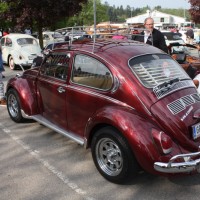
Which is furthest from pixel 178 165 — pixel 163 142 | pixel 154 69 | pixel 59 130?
pixel 59 130

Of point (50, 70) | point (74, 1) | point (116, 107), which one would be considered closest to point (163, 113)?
point (116, 107)

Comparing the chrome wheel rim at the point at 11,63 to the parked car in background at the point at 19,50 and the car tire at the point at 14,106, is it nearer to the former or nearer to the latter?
the parked car in background at the point at 19,50

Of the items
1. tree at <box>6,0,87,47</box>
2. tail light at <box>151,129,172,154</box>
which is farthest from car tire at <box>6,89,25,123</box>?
tree at <box>6,0,87,47</box>

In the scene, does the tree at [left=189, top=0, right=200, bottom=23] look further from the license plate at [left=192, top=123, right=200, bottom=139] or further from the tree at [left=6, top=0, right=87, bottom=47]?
the license plate at [left=192, top=123, right=200, bottom=139]

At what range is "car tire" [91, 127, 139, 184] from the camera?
3.85m

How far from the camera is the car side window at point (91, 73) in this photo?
432 cm

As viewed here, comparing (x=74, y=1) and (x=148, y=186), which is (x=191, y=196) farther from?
(x=74, y=1)

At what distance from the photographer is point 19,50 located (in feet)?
47.8

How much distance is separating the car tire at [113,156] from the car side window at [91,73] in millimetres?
644

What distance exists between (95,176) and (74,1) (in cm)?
1318

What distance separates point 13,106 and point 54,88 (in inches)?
70.5

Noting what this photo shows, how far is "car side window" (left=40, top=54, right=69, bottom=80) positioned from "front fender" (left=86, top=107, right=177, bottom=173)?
4.07ft

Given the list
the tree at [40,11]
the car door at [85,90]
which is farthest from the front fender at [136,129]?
the tree at [40,11]

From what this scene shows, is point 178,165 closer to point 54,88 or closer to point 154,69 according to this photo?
point 154,69
